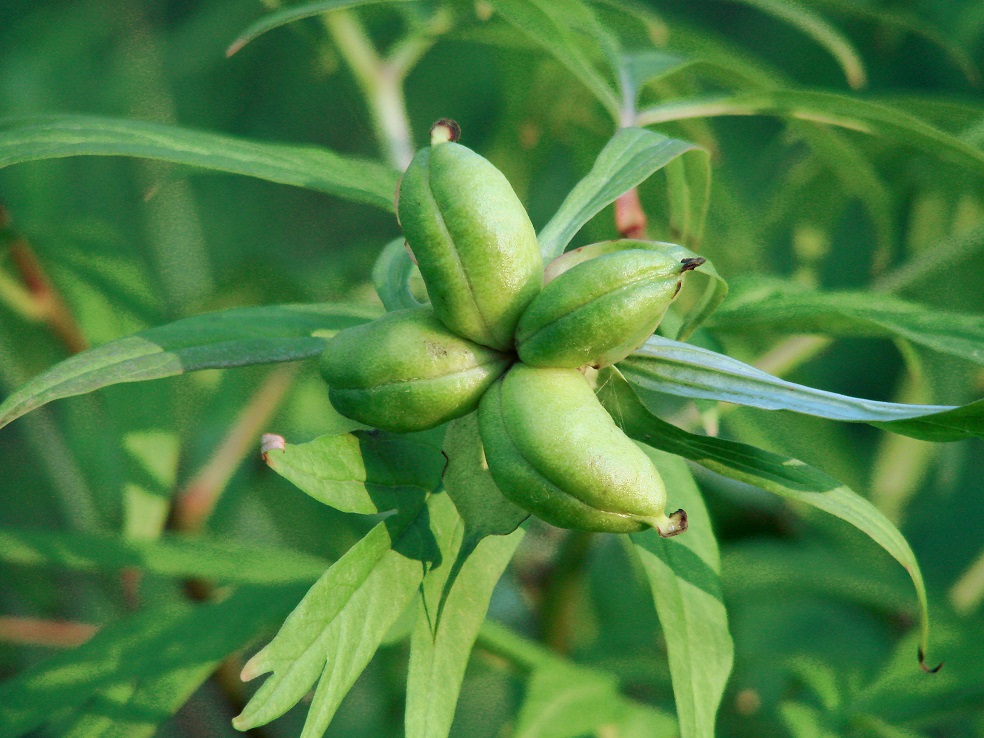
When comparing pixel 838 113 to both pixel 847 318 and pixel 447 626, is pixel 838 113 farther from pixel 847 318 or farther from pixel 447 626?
pixel 447 626

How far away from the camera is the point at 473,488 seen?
0.54 m

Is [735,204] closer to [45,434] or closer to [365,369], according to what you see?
[365,369]

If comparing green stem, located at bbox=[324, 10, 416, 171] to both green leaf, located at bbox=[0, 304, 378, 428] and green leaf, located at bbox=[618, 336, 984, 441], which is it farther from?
green leaf, located at bbox=[618, 336, 984, 441]

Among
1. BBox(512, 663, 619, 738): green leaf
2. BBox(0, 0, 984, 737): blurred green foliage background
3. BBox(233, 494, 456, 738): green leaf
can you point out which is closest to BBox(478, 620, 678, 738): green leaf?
BBox(512, 663, 619, 738): green leaf

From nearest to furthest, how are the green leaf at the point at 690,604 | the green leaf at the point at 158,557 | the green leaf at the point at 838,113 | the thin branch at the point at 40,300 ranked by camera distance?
1. the green leaf at the point at 690,604
2. the green leaf at the point at 838,113
3. the green leaf at the point at 158,557
4. the thin branch at the point at 40,300

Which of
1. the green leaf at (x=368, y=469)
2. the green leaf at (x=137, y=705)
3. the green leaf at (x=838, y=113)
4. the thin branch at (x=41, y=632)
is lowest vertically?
the thin branch at (x=41, y=632)

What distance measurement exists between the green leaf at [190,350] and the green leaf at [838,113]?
406 mm

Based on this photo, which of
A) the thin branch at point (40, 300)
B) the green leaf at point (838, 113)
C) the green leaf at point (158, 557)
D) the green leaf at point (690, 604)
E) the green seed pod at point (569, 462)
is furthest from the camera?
the thin branch at point (40, 300)

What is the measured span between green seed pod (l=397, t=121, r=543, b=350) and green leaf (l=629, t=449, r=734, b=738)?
0.60ft

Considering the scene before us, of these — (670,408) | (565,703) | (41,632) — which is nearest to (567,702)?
(565,703)

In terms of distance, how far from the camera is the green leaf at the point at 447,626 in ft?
1.76

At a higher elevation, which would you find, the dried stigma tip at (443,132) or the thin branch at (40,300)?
the dried stigma tip at (443,132)

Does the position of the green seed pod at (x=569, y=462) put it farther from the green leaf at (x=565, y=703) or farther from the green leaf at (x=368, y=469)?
the green leaf at (x=565, y=703)

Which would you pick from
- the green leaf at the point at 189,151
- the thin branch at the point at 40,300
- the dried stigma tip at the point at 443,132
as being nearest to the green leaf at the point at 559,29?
the green leaf at the point at 189,151
